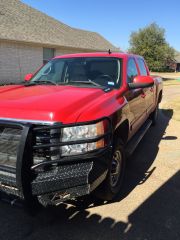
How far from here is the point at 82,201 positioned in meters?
4.01

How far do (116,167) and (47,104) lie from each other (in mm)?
1486

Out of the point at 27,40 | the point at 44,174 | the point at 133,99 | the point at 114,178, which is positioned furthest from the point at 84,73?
the point at 27,40

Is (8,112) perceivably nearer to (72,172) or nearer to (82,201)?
(72,172)

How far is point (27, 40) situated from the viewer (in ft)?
63.7

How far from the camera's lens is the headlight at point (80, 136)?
10.2 feet

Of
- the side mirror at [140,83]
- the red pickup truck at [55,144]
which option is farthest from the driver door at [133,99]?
the red pickup truck at [55,144]

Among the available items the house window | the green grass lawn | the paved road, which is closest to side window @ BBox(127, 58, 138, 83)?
the paved road

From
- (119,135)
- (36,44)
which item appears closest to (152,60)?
(36,44)

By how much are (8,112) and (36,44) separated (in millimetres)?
18155

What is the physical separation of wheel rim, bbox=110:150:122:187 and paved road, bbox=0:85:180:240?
0.86 ft

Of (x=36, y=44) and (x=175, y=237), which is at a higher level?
(x=36, y=44)

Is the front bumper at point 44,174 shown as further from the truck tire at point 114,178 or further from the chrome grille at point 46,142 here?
the truck tire at point 114,178

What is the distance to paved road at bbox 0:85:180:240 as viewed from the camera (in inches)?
132

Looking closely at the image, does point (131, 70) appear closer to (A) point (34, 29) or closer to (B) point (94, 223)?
(B) point (94, 223)
